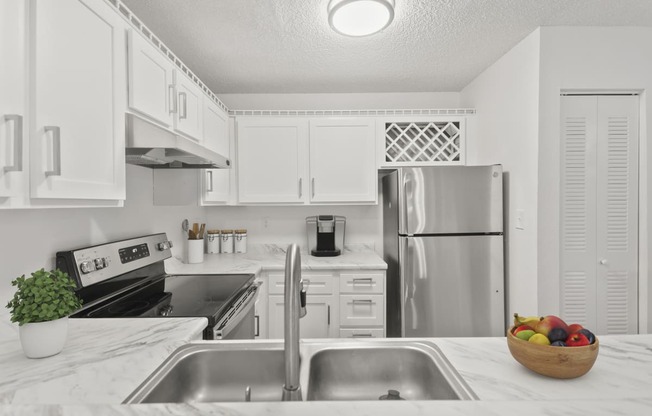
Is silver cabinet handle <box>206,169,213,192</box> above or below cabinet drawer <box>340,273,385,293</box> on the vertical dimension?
above

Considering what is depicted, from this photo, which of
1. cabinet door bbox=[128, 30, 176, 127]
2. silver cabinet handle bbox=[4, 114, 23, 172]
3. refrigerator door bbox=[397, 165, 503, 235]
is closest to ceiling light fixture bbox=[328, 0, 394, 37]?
cabinet door bbox=[128, 30, 176, 127]

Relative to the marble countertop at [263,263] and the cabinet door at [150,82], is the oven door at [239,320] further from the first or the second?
the cabinet door at [150,82]

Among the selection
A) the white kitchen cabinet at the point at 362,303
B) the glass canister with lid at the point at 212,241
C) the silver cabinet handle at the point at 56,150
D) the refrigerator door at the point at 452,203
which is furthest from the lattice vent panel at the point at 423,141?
the silver cabinet handle at the point at 56,150

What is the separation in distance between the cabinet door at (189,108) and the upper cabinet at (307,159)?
0.74m

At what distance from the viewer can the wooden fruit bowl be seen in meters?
0.78

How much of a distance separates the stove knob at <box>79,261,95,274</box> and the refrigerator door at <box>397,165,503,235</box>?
1899 mm

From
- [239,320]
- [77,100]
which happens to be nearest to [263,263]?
[239,320]

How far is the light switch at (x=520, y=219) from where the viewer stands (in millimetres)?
2217

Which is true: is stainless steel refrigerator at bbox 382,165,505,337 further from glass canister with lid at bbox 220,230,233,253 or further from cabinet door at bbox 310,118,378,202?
glass canister with lid at bbox 220,230,233,253

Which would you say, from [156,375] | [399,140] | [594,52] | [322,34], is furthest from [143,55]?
[594,52]

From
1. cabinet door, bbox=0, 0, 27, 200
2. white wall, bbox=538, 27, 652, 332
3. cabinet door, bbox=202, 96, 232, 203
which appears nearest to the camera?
cabinet door, bbox=0, 0, 27, 200

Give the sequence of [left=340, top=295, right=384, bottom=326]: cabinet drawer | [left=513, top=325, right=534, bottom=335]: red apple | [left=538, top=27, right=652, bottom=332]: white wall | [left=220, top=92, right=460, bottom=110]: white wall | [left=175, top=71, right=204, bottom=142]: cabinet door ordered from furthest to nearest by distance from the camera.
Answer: [left=220, top=92, right=460, bottom=110]: white wall, [left=340, top=295, right=384, bottom=326]: cabinet drawer, [left=538, top=27, right=652, bottom=332]: white wall, [left=175, top=71, right=204, bottom=142]: cabinet door, [left=513, top=325, right=534, bottom=335]: red apple

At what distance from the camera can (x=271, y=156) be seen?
2910mm

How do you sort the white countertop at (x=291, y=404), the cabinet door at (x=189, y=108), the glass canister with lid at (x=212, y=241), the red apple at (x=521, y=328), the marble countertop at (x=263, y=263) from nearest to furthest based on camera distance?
the white countertop at (x=291, y=404), the red apple at (x=521, y=328), the cabinet door at (x=189, y=108), the marble countertop at (x=263, y=263), the glass canister with lid at (x=212, y=241)
